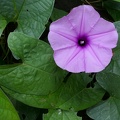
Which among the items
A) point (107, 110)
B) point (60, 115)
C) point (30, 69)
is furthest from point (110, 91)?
point (30, 69)

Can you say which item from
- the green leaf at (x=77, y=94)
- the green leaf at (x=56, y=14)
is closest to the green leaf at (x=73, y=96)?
the green leaf at (x=77, y=94)

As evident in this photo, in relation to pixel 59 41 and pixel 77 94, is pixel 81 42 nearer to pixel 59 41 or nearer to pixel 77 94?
pixel 59 41

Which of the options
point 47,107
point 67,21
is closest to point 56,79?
point 47,107

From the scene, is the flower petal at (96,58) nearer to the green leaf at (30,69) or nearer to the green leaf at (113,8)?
the green leaf at (30,69)

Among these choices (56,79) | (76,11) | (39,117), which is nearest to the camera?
(76,11)

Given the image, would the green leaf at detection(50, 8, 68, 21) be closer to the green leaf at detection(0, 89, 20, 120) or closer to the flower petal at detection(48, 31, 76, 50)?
the flower petal at detection(48, 31, 76, 50)

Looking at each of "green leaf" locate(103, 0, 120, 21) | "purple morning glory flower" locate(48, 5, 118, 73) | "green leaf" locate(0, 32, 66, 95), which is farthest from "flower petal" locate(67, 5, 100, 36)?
"green leaf" locate(103, 0, 120, 21)

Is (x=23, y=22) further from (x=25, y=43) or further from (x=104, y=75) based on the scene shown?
(x=104, y=75)

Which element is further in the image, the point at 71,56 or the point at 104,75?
the point at 104,75
